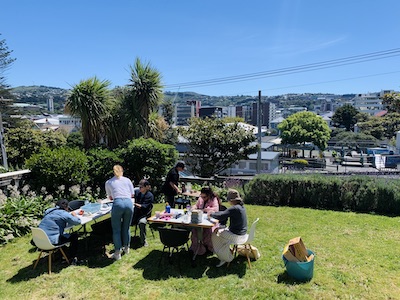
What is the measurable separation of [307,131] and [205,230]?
43228 mm

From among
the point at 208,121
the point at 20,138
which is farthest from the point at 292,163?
the point at 20,138

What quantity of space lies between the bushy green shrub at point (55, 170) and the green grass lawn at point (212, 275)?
6.03 ft

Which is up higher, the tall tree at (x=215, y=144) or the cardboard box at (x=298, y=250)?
the tall tree at (x=215, y=144)

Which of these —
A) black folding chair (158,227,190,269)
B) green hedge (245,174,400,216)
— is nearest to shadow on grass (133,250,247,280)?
black folding chair (158,227,190,269)

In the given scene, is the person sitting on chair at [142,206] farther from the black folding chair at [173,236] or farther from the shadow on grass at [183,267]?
the black folding chair at [173,236]

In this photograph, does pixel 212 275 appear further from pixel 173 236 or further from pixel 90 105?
pixel 90 105

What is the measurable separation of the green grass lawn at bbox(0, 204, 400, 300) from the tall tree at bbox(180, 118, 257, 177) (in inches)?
286

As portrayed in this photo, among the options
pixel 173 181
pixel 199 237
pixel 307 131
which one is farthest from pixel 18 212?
pixel 307 131

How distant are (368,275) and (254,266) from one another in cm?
174

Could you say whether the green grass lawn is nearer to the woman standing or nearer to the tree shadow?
the tree shadow

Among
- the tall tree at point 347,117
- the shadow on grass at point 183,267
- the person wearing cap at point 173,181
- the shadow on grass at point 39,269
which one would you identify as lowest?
the shadow on grass at point 39,269

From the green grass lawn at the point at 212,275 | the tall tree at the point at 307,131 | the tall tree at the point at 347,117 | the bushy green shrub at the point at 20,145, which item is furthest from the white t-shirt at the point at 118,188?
the tall tree at the point at 347,117

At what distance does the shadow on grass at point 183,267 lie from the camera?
4.45 m

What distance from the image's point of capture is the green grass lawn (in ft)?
12.8
